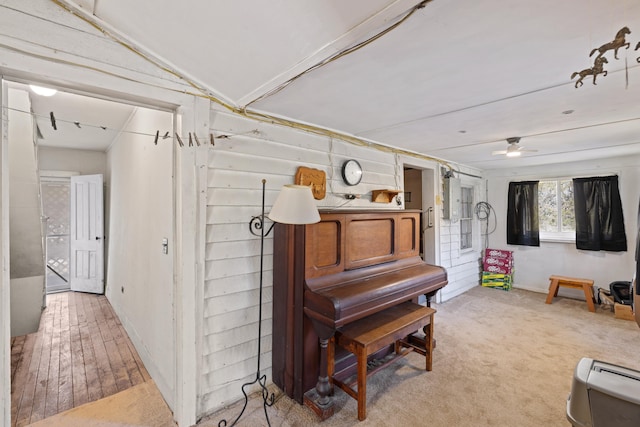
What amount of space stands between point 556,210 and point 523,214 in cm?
49

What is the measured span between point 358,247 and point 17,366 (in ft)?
11.1

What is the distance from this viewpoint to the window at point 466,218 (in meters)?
5.13

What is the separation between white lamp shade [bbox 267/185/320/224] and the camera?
1767mm

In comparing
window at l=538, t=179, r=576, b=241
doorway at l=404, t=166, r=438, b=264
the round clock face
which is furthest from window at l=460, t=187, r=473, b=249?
the round clock face

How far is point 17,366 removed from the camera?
256 centimetres

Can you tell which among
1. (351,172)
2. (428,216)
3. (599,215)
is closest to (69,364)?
(351,172)

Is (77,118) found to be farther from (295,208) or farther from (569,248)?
(569,248)

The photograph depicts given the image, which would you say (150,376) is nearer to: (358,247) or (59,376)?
(59,376)

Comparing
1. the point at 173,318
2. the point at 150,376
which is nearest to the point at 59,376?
the point at 150,376

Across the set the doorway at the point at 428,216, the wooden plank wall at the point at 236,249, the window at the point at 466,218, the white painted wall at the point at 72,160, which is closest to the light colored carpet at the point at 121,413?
the wooden plank wall at the point at 236,249

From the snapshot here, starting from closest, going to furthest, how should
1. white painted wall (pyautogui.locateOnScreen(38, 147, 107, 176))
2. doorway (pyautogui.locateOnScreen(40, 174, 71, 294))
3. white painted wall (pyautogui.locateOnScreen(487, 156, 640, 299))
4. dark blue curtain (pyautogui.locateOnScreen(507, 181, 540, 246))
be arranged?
1. white painted wall (pyautogui.locateOnScreen(487, 156, 640, 299))
2. white painted wall (pyautogui.locateOnScreen(38, 147, 107, 176))
3. dark blue curtain (pyautogui.locateOnScreen(507, 181, 540, 246))
4. doorway (pyautogui.locateOnScreen(40, 174, 71, 294))

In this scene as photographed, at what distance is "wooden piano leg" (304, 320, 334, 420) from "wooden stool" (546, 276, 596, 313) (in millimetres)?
4311

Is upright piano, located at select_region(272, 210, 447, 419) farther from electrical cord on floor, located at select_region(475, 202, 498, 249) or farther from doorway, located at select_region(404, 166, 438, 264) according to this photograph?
electrical cord on floor, located at select_region(475, 202, 498, 249)

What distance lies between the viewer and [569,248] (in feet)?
15.5
